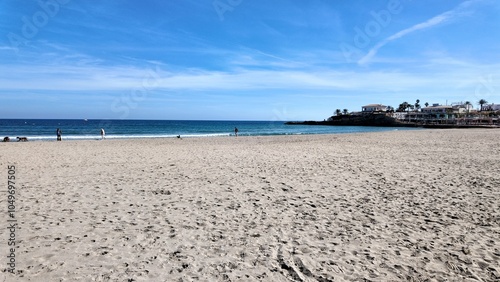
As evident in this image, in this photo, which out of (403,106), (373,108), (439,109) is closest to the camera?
(439,109)

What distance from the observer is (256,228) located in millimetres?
5723

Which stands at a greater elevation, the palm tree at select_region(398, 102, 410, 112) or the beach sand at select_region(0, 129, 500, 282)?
the palm tree at select_region(398, 102, 410, 112)

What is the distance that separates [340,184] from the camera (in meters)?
9.37

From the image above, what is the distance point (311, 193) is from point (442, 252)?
380 cm

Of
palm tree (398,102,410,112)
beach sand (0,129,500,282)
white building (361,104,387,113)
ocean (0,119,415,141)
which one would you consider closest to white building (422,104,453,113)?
white building (361,104,387,113)

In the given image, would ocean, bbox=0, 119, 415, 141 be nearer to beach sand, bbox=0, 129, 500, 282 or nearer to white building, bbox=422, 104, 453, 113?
beach sand, bbox=0, 129, 500, 282

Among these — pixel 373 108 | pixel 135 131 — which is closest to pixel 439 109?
pixel 373 108

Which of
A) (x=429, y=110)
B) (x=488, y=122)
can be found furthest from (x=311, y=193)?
(x=429, y=110)

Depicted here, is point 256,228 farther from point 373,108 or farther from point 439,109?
point 373,108

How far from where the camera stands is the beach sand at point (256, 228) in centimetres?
416

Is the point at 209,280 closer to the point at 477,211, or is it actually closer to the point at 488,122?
the point at 477,211

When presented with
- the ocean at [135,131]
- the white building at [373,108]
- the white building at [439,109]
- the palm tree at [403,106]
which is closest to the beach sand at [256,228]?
the ocean at [135,131]

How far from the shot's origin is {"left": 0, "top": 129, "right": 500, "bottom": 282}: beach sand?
4164 millimetres

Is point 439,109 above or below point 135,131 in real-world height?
above
